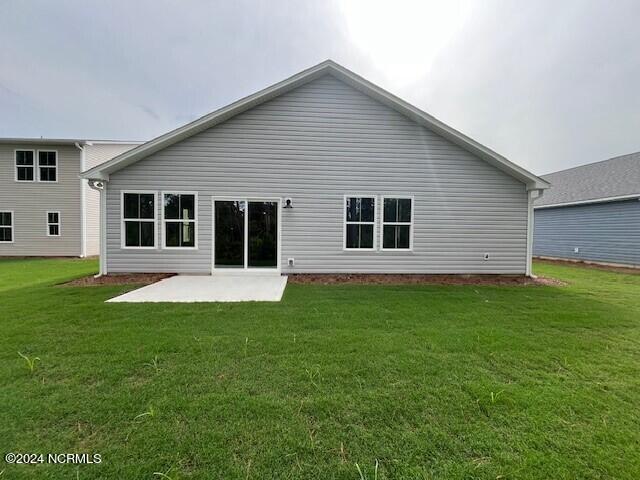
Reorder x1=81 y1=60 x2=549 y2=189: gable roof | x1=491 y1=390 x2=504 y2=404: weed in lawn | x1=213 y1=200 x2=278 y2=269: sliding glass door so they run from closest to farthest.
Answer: x1=491 y1=390 x2=504 y2=404: weed in lawn < x1=81 y1=60 x2=549 y2=189: gable roof < x1=213 y1=200 x2=278 y2=269: sliding glass door

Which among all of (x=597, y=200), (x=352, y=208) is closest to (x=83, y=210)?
(x=352, y=208)

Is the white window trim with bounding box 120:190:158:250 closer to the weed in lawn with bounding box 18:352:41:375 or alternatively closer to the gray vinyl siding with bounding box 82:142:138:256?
the weed in lawn with bounding box 18:352:41:375

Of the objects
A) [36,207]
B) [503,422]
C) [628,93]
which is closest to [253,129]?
[503,422]

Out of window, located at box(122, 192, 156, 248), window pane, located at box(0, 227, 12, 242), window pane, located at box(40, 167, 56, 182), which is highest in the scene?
window pane, located at box(40, 167, 56, 182)

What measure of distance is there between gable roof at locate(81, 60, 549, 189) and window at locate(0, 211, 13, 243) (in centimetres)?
1075

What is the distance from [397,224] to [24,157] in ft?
57.7

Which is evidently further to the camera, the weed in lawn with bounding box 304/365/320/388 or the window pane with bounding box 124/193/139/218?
the window pane with bounding box 124/193/139/218

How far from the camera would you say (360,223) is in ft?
29.5

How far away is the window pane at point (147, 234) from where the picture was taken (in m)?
8.57

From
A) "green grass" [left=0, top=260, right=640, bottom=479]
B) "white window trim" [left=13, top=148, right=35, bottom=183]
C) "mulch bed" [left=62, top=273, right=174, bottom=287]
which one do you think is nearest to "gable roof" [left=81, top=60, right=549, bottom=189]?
"mulch bed" [left=62, top=273, right=174, bottom=287]

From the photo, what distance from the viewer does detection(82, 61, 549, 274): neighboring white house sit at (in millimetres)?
8523

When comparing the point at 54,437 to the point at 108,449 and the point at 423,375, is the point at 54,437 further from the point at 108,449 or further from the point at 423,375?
the point at 423,375

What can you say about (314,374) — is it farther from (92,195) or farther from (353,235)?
(92,195)

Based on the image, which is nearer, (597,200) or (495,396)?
(495,396)
